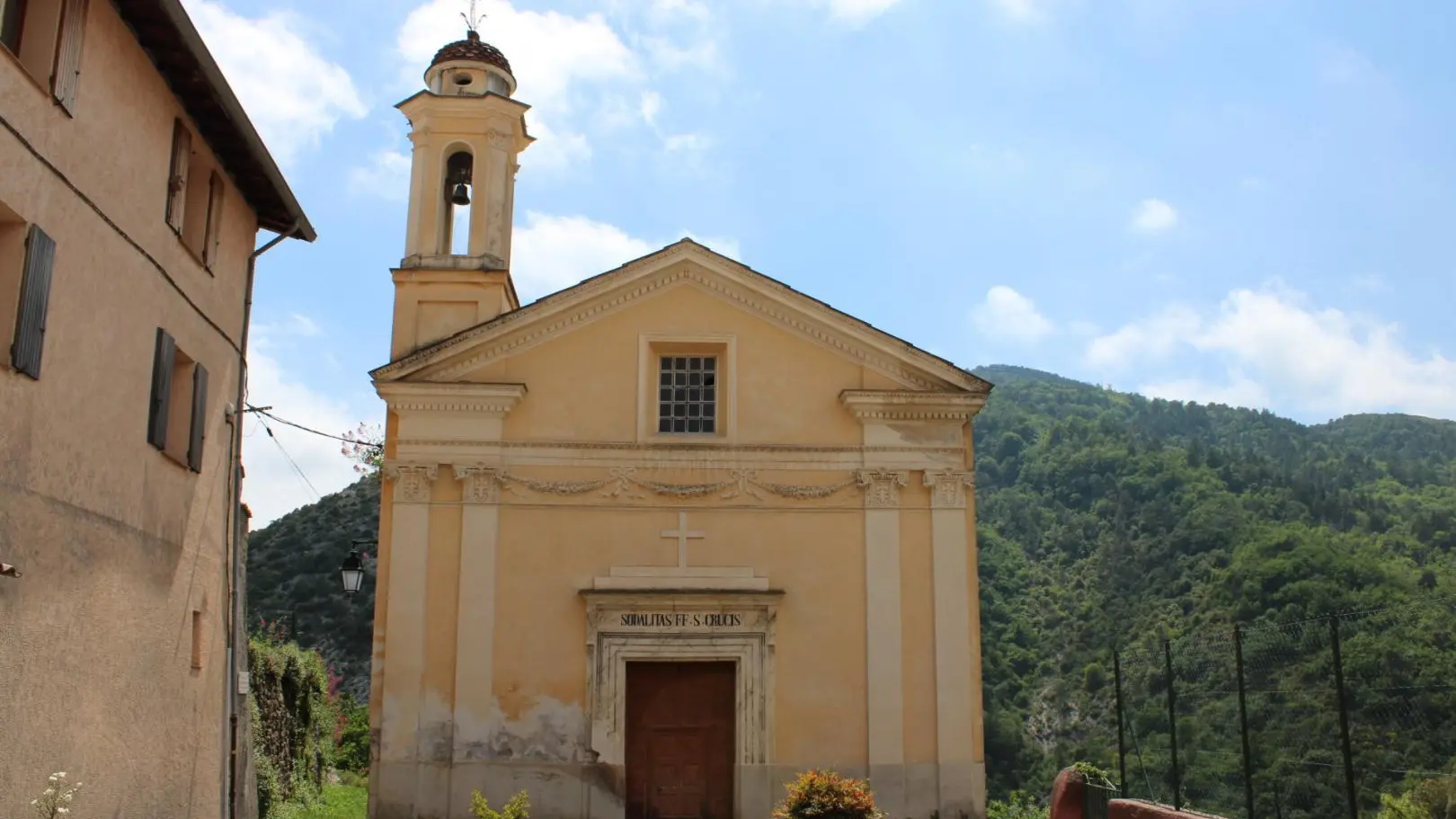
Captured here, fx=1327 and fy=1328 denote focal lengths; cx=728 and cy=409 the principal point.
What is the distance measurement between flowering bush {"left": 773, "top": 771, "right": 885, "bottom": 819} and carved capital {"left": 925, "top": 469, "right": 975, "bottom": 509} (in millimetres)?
4900

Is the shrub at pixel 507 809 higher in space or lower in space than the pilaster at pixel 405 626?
lower

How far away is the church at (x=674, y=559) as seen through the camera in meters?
17.0

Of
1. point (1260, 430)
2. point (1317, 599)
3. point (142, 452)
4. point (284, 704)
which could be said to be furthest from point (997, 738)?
point (1260, 430)

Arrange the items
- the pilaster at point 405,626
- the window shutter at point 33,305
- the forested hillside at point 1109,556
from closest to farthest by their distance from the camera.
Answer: the window shutter at point 33,305 → the pilaster at point 405,626 → the forested hillside at point 1109,556

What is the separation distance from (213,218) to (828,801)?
29.5 feet

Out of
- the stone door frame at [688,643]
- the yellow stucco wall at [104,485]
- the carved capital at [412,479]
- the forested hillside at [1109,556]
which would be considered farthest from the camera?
the forested hillside at [1109,556]

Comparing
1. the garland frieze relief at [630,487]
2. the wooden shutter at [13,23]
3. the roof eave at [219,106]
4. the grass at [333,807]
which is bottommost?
the grass at [333,807]

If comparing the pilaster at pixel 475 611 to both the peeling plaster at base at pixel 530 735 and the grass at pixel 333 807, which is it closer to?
the peeling plaster at base at pixel 530 735

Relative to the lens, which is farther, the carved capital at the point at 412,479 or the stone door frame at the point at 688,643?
the carved capital at the point at 412,479

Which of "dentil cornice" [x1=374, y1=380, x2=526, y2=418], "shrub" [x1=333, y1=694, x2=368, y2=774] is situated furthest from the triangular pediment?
"shrub" [x1=333, y1=694, x2=368, y2=774]

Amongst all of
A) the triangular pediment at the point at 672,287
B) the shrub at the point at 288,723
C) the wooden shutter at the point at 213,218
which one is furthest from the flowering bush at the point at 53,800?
the triangular pediment at the point at 672,287

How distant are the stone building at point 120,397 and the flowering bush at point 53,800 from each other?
118 mm

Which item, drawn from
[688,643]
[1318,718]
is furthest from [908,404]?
[1318,718]

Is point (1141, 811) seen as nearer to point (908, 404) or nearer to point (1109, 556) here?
point (908, 404)
